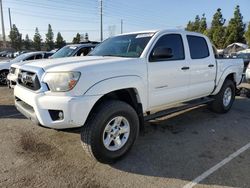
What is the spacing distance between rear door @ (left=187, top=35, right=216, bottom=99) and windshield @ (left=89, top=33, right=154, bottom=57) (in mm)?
1071

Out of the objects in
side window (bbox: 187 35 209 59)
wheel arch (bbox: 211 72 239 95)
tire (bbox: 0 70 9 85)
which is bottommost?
tire (bbox: 0 70 9 85)

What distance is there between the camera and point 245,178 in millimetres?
3248

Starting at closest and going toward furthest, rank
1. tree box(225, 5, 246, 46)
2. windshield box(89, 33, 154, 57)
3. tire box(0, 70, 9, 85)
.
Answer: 1. windshield box(89, 33, 154, 57)
2. tire box(0, 70, 9, 85)
3. tree box(225, 5, 246, 46)

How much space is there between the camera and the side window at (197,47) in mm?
5027

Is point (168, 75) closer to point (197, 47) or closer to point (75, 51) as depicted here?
point (197, 47)

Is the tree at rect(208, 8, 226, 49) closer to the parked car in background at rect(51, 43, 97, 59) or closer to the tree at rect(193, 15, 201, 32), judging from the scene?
the tree at rect(193, 15, 201, 32)

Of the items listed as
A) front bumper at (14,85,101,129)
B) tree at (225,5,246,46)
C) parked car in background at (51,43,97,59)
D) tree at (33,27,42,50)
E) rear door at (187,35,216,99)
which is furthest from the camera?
tree at (33,27,42,50)

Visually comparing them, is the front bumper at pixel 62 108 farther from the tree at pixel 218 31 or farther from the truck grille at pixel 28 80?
the tree at pixel 218 31

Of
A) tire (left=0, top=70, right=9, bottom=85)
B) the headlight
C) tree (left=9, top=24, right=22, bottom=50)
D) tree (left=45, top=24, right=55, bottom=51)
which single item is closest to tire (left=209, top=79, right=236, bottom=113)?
the headlight

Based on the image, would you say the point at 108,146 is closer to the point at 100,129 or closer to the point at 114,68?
the point at 100,129

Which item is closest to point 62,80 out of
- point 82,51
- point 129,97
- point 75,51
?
point 129,97

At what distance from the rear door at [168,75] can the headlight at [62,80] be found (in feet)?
4.38

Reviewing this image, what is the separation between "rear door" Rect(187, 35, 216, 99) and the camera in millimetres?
4953

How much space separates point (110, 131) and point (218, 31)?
140ft
